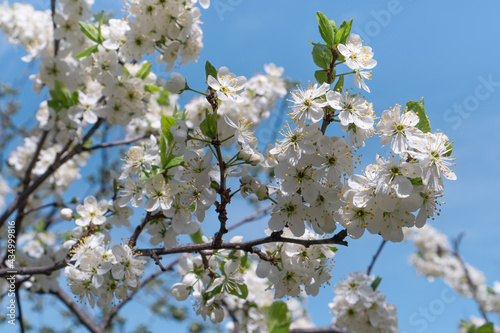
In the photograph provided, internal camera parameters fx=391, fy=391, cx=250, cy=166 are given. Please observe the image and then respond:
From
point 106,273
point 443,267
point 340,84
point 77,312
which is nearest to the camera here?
point 340,84

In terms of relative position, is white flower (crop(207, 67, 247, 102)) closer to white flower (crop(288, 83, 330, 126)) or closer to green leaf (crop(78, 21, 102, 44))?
white flower (crop(288, 83, 330, 126))

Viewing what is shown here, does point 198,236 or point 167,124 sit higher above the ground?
point 167,124

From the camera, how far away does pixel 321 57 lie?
70.2 inches

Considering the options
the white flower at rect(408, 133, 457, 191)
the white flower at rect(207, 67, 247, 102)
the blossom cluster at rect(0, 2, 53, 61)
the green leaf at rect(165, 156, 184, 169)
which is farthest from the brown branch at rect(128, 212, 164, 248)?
the blossom cluster at rect(0, 2, 53, 61)

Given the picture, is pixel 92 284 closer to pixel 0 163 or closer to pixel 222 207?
pixel 222 207

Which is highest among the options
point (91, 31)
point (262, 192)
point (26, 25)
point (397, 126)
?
point (26, 25)

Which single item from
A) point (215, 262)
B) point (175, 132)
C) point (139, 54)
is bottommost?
point (215, 262)

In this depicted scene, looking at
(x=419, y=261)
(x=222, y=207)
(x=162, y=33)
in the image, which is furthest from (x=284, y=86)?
(x=419, y=261)

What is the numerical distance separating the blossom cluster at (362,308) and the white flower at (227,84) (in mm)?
1750

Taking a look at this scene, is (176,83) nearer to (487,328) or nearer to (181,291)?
(181,291)

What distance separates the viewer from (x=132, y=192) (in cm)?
226

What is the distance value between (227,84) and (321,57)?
0.45m

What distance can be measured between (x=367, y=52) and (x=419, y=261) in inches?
349

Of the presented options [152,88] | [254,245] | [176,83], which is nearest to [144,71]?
[152,88]
